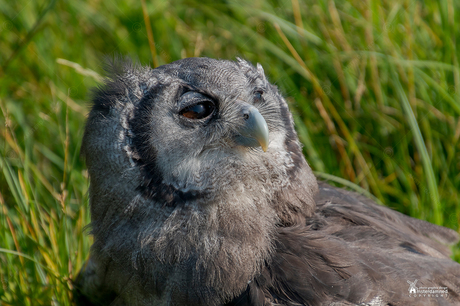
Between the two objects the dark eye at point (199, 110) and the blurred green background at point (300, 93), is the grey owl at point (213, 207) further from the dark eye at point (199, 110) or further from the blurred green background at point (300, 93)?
the blurred green background at point (300, 93)

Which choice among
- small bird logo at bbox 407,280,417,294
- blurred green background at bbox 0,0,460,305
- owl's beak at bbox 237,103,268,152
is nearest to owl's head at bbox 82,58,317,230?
owl's beak at bbox 237,103,268,152

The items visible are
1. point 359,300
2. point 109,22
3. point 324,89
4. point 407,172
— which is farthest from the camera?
point 109,22

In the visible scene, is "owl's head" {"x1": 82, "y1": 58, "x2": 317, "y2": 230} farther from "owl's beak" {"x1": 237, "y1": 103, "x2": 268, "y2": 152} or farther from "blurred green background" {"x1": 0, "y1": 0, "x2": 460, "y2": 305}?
"blurred green background" {"x1": 0, "y1": 0, "x2": 460, "y2": 305}

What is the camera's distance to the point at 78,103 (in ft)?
14.0

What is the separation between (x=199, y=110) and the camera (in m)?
2.04

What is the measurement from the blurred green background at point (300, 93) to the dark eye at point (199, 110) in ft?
3.71

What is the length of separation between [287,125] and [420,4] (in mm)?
2555

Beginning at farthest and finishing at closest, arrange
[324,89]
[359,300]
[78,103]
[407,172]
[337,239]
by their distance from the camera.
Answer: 1. [78,103]
2. [324,89]
3. [407,172]
4. [337,239]
5. [359,300]

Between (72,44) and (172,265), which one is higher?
(72,44)

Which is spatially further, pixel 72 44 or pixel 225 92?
pixel 72 44

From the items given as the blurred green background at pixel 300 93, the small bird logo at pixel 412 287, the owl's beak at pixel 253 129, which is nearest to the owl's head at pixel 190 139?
the owl's beak at pixel 253 129

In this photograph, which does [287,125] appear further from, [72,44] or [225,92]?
[72,44]

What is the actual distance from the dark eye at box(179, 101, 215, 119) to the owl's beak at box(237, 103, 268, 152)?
151 millimetres

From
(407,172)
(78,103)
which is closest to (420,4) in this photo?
(407,172)
